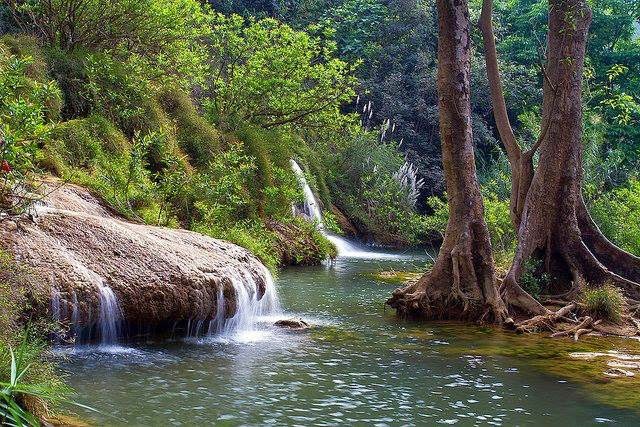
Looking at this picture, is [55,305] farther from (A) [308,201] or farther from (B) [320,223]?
(A) [308,201]

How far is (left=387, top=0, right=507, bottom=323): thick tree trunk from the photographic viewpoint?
1289cm

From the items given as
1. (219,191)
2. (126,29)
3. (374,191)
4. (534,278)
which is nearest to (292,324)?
(219,191)

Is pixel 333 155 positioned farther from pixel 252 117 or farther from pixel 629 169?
pixel 629 169

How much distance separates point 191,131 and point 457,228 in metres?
9.11

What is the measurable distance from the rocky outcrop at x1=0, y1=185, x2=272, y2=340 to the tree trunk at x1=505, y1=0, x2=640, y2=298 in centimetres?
601

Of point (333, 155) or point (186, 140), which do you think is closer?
point (186, 140)

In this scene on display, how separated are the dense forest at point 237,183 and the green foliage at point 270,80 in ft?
0.22

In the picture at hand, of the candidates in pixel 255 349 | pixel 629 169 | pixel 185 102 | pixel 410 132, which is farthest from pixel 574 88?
pixel 410 132

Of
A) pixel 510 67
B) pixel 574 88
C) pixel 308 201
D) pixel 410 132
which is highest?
pixel 510 67

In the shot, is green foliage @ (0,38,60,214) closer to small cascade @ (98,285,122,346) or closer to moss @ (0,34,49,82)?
small cascade @ (98,285,122,346)

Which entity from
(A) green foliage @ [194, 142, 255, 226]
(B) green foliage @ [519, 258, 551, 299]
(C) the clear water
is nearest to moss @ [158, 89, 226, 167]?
(A) green foliage @ [194, 142, 255, 226]

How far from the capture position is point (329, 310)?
13.6 m

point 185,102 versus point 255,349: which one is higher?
point 185,102

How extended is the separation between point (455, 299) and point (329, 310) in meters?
2.29
